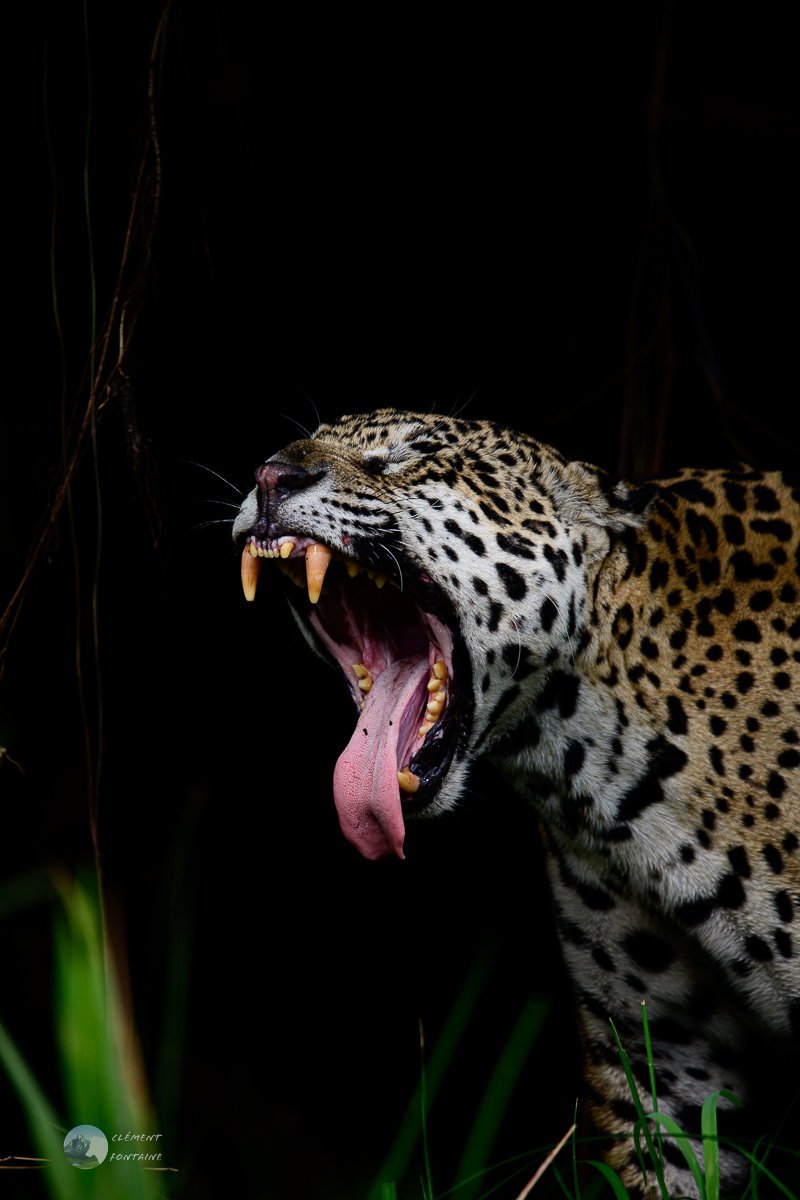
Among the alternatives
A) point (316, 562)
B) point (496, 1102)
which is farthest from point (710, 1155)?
point (316, 562)

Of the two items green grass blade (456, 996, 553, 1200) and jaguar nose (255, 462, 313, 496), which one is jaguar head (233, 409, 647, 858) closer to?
jaguar nose (255, 462, 313, 496)

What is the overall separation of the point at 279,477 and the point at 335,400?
7.22 ft

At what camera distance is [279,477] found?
243 centimetres

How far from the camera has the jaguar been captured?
97.0 inches

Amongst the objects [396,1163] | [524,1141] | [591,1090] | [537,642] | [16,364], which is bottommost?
[524,1141]

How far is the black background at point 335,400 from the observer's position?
3926mm

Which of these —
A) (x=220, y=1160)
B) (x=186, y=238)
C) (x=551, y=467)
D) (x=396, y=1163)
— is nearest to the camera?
(x=396, y=1163)

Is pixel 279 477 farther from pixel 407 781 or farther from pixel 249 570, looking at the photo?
pixel 407 781

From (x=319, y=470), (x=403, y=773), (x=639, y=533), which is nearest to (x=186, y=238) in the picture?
(x=319, y=470)

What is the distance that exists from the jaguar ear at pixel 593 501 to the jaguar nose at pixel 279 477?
27.9 inches

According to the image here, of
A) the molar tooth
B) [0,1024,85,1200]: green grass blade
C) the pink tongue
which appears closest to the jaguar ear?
the pink tongue

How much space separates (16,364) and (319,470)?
188cm

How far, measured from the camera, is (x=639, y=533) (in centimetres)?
279

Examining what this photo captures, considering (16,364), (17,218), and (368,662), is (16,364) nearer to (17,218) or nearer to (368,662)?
(17,218)
